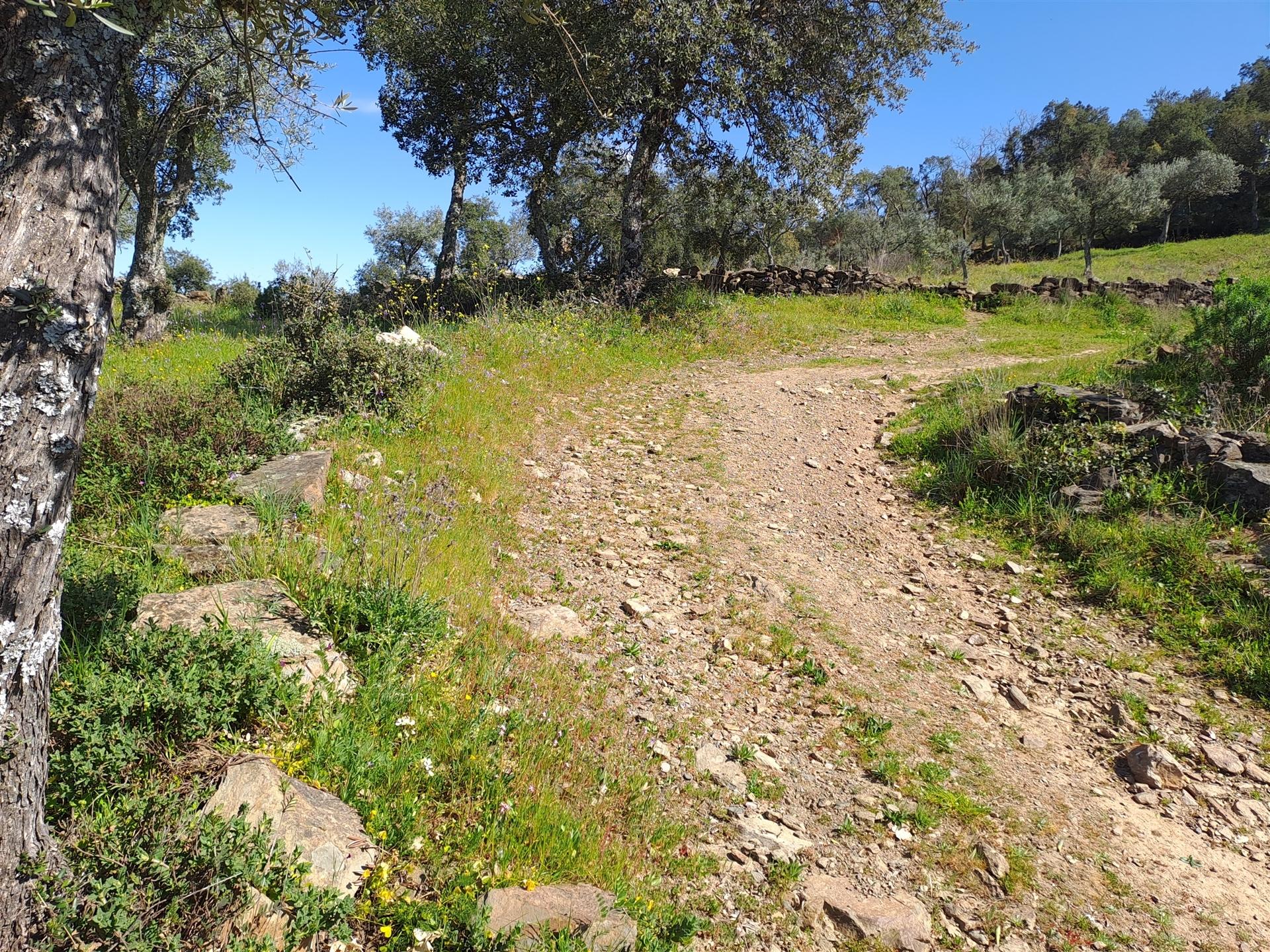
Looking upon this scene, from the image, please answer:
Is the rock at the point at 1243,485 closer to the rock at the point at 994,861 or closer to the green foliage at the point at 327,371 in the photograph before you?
the rock at the point at 994,861

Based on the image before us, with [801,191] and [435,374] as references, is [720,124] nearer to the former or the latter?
[801,191]

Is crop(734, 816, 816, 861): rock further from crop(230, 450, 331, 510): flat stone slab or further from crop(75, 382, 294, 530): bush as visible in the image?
crop(75, 382, 294, 530): bush

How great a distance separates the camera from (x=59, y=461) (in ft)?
6.52

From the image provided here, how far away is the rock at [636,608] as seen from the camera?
209 inches

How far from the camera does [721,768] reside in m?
3.95

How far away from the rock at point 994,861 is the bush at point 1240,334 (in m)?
7.83

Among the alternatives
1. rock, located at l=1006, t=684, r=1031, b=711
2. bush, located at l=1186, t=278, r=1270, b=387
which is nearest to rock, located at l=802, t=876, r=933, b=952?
rock, located at l=1006, t=684, r=1031, b=711

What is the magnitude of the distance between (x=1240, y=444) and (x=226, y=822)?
9030 millimetres

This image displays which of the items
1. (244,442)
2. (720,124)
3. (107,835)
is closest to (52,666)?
(107,835)

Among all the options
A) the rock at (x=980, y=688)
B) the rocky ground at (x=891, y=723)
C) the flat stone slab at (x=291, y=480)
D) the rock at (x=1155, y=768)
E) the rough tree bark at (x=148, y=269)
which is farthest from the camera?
the rough tree bark at (x=148, y=269)

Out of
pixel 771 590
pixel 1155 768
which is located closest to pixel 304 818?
pixel 771 590

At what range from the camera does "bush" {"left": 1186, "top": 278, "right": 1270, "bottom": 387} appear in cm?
841

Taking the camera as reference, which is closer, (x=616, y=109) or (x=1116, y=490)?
(x=1116, y=490)

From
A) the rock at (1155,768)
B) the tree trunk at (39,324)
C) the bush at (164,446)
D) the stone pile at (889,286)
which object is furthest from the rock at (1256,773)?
the stone pile at (889,286)
